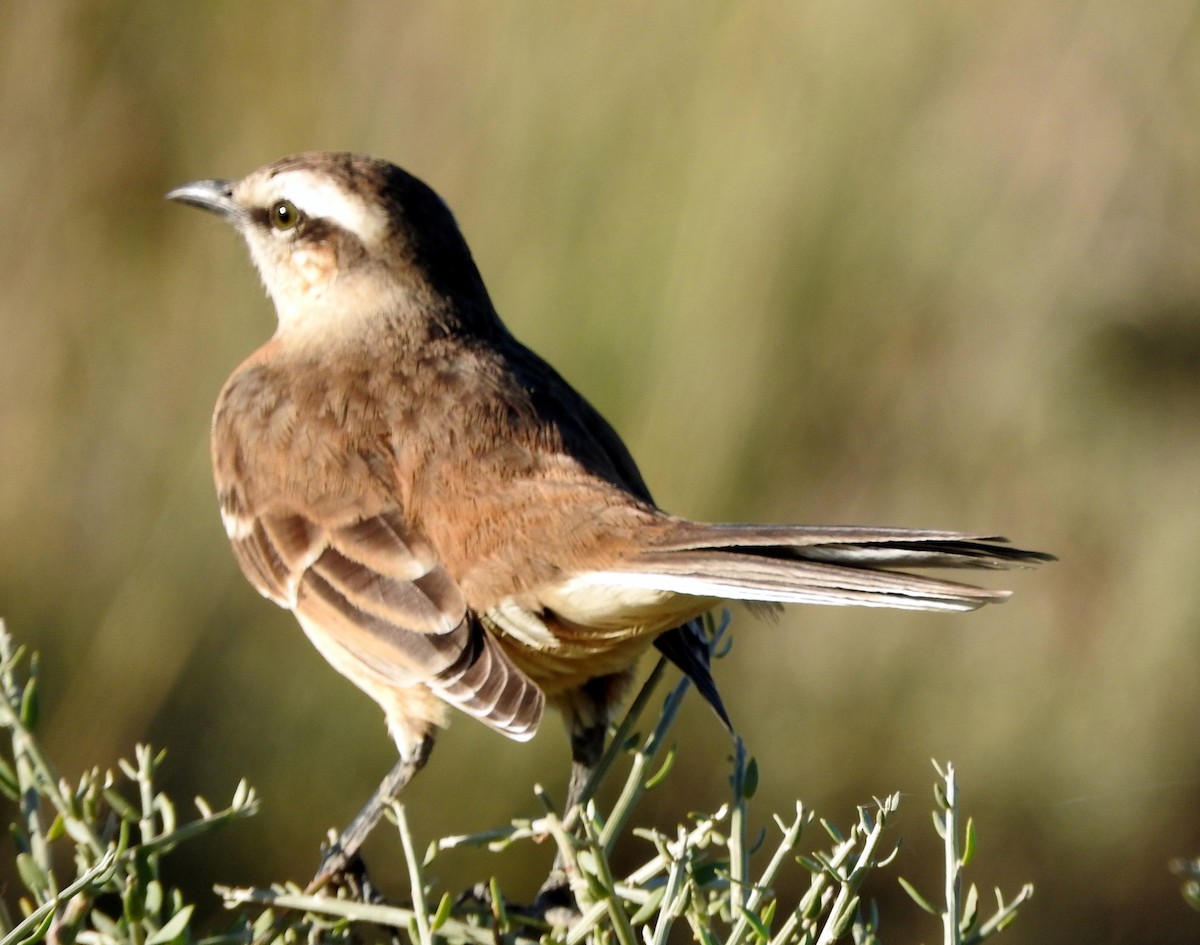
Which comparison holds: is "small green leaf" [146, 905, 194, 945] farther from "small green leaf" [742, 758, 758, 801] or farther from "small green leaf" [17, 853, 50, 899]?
"small green leaf" [742, 758, 758, 801]

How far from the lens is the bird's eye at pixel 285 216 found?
4.42 m

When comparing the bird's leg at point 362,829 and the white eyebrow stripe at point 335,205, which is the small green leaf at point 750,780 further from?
the white eyebrow stripe at point 335,205

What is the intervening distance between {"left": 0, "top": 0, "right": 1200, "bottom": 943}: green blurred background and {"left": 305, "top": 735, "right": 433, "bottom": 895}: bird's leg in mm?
1943

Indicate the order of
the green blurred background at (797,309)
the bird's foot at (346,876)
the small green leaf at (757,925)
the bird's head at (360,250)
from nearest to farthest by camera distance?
the small green leaf at (757,925) → the bird's foot at (346,876) → the bird's head at (360,250) → the green blurred background at (797,309)

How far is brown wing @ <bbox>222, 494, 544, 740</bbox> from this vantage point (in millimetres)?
3088

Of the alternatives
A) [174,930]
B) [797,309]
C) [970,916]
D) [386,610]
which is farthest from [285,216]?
[970,916]

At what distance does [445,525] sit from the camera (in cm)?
344

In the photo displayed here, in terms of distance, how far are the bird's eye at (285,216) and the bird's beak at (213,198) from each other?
0.47ft

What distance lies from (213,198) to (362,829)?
212 centimetres

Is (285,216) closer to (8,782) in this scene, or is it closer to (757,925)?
(8,782)

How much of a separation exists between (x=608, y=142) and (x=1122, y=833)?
3.32 metres

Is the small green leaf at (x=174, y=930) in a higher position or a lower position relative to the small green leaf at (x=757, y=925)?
lower

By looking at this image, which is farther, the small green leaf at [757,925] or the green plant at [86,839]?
the green plant at [86,839]

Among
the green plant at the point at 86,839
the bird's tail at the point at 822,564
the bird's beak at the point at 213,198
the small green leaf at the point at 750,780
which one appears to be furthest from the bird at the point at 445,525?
the green plant at the point at 86,839
